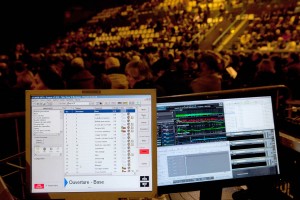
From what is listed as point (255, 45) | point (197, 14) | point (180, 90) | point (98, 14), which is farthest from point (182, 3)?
point (180, 90)

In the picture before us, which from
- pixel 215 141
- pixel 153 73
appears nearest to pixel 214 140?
pixel 215 141

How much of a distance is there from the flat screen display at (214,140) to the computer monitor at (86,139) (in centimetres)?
10

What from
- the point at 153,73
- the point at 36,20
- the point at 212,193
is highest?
the point at 36,20

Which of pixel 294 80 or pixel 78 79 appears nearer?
pixel 78 79

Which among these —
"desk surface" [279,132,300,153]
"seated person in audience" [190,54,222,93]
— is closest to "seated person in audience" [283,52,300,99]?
"seated person in audience" [190,54,222,93]

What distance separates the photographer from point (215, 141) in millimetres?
1653

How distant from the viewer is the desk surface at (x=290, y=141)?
1.73 meters

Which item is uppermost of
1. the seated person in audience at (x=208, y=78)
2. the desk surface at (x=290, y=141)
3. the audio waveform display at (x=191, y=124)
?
the seated person in audience at (x=208, y=78)

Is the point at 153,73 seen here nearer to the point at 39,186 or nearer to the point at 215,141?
the point at 215,141

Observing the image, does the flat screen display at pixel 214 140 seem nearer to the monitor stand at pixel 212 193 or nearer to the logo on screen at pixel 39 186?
the monitor stand at pixel 212 193

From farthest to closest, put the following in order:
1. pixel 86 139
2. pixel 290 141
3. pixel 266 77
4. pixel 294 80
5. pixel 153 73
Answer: pixel 153 73, pixel 266 77, pixel 294 80, pixel 290 141, pixel 86 139

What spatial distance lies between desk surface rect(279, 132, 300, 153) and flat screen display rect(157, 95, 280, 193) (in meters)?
0.10

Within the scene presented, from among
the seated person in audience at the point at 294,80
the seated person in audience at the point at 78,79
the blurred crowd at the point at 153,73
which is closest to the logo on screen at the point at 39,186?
the blurred crowd at the point at 153,73

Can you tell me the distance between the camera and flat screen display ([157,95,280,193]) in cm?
160
